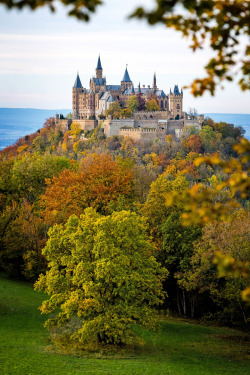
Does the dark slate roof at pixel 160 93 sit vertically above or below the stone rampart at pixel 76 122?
above

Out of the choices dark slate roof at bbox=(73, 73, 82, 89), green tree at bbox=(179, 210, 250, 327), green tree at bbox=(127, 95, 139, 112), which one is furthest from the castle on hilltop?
green tree at bbox=(179, 210, 250, 327)

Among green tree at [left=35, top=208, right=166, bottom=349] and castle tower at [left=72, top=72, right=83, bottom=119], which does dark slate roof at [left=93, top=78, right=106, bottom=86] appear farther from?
green tree at [left=35, top=208, right=166, bottom=349]

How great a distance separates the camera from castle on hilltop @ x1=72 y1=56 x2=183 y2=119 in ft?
386

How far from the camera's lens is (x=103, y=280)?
22688 mm

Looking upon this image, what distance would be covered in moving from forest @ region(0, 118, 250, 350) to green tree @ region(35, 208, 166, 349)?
0.05 m

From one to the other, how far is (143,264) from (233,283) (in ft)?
19.0

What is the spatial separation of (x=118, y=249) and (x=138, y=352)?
13.8ft

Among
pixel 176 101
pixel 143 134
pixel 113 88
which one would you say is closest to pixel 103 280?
pixel 143 134

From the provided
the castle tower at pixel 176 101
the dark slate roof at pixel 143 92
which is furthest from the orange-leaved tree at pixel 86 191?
the dark slate roof at pixel 143 92

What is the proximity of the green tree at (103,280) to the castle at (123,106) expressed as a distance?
77312 millimetres

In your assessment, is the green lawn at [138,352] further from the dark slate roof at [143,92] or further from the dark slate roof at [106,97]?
the dark slate roof at [143,92]

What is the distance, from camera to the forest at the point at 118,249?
21672 mm

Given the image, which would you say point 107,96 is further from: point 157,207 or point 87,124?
point 157,207

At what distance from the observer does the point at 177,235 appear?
3086cm
